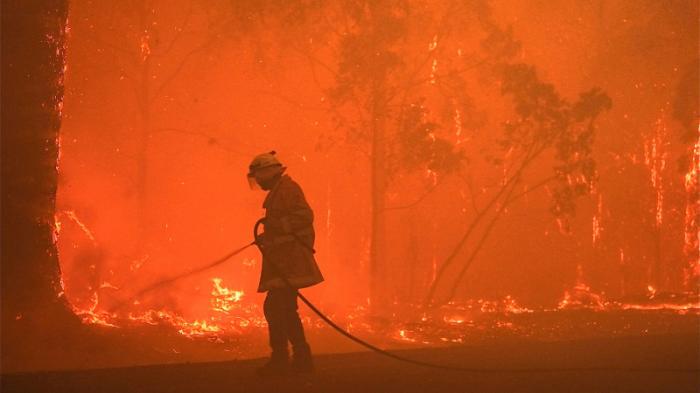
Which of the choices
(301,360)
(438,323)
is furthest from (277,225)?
(438,323)

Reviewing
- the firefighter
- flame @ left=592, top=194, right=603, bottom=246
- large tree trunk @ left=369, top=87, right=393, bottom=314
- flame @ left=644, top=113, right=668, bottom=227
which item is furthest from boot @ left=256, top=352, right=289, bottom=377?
flame @ left=644, top=113, right=668, bottom=227

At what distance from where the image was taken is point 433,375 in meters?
5.58

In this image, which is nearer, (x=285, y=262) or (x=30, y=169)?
(x=285, y=262)

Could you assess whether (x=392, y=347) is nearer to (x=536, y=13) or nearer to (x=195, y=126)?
(x=195, y=126)

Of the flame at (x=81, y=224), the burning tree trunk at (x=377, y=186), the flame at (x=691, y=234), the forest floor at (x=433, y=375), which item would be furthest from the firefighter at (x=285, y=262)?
the flame at (x=691, y=234)

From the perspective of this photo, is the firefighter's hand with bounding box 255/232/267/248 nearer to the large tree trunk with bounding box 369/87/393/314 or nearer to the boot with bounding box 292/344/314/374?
the boot with bounding box 292/344/314/374

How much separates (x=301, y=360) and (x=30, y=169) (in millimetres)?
2989

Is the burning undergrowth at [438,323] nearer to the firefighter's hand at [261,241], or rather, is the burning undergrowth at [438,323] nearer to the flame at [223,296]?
the flame at [223,296]

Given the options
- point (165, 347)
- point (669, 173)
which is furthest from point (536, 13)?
point (165, 347)

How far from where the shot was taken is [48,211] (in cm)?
636

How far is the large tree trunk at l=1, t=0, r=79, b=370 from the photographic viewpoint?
6.03 meters

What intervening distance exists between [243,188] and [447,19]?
21.3ft

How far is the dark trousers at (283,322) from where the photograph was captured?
544 centimetres

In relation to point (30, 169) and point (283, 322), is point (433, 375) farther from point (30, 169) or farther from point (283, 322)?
point (30, 169)
